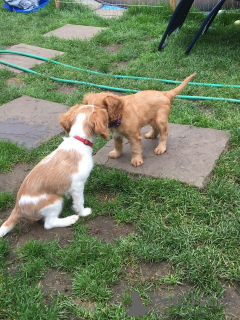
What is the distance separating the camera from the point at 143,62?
639 centimetres

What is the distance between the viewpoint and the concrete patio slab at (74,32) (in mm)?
7933

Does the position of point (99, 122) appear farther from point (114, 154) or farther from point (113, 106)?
point (114, 154)

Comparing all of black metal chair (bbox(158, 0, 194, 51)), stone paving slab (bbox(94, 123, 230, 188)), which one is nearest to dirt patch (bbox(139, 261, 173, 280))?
stone paving slab (bbox(94, 123, 230, 188))

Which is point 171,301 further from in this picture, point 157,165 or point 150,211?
point 157,165

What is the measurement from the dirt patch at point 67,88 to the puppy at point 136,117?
217cm

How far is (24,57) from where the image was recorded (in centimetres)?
701

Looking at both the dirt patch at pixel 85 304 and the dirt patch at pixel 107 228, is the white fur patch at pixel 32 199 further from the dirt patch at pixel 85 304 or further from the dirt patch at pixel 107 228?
the dirt patch at pixel 85 304

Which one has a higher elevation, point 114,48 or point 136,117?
point 136,117

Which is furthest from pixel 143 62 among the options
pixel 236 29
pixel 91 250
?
pixel 91 250

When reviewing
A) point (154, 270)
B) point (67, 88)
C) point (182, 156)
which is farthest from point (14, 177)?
point (67, 88)

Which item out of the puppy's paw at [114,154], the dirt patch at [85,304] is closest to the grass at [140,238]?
the dirt patch at [85,304]

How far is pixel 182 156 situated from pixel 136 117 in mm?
711

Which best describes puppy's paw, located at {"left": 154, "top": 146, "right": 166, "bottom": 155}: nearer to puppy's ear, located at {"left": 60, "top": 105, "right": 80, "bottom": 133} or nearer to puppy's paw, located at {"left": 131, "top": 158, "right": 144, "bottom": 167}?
puppy's paw, located at {"left": 131, "top": 158, "right": 144, "bottom": 167}

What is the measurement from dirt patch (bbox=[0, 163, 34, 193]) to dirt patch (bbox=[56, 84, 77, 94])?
2046 mm
